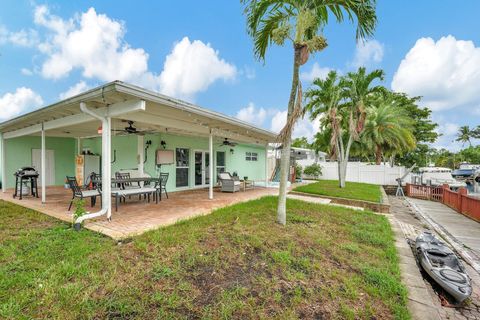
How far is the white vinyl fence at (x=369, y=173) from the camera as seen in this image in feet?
58.6

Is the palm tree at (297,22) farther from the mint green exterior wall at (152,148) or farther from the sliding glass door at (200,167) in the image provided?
the sliding glass door at (200,167)

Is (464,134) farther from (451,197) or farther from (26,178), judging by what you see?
(26,178)

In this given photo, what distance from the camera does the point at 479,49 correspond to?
11281 millimetres

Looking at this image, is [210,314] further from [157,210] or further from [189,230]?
[157,210]

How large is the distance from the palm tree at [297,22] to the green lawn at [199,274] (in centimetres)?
165

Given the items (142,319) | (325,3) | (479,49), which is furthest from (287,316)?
(479,49)

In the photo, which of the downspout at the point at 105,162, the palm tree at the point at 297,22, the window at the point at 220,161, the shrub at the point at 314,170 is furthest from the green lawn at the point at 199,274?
the shrub at the point at 314,170

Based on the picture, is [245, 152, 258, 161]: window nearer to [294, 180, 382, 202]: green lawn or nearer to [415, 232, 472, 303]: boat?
[294, 180, 382, 202]: green lawn

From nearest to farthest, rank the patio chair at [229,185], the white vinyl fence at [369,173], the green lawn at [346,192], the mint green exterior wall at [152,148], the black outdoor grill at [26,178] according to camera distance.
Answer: the black outdoor grill at [26,178] < the mint green exterior wall at [152,148] < the green lawn at [346,192] < the patio chair at [229,185] < the white vinyl fence at [369,173]

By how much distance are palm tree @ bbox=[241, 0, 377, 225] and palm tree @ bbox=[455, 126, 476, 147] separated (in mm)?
64339

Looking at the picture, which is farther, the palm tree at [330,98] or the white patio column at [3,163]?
the palm tree at [330,98]

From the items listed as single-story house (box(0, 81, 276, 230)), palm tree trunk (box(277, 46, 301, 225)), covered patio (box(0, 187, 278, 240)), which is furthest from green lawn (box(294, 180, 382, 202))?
palm tree trunk (box(277, 46, 301, 225))

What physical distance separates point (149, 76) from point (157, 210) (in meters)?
13.1

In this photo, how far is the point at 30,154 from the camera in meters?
11.0
